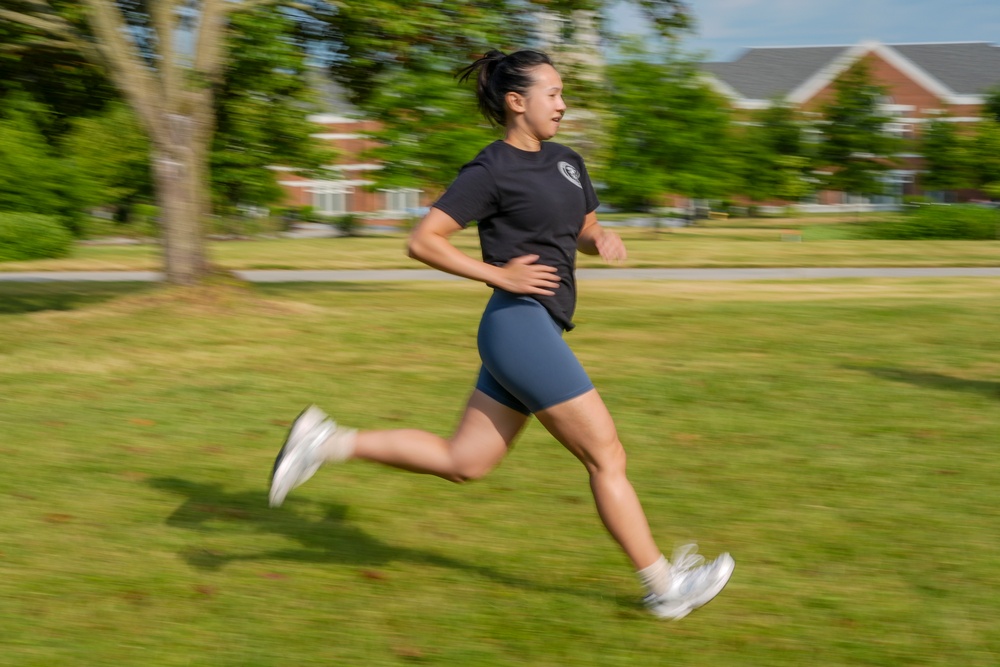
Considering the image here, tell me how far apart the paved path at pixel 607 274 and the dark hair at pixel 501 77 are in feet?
58.2

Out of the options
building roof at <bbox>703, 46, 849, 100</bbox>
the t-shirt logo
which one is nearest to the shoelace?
the t-shirt logo

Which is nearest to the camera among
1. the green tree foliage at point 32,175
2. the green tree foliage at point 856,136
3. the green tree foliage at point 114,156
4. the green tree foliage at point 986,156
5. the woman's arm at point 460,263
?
the woman's arm at point 460,263

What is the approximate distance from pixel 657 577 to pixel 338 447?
Answer: 4.00ft

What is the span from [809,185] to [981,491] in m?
40.6

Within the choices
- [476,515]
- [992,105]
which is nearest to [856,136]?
[992,105]

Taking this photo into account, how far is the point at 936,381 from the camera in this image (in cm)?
993

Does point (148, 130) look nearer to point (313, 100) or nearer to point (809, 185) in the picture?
point (313, 100)

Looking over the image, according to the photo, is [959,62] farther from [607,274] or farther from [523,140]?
[523,140]

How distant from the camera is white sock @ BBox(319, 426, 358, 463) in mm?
4414

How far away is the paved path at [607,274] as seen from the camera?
73.9 ft

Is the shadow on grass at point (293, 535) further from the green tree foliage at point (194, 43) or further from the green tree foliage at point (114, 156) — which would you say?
the green tree foliage at point (114, 156)

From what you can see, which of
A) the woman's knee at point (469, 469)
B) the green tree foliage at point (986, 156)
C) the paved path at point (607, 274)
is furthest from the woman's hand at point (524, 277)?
the green tree foliage at point (986, 156)

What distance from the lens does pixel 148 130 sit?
13.6m

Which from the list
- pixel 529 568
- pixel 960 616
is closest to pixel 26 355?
pixel 529 568
